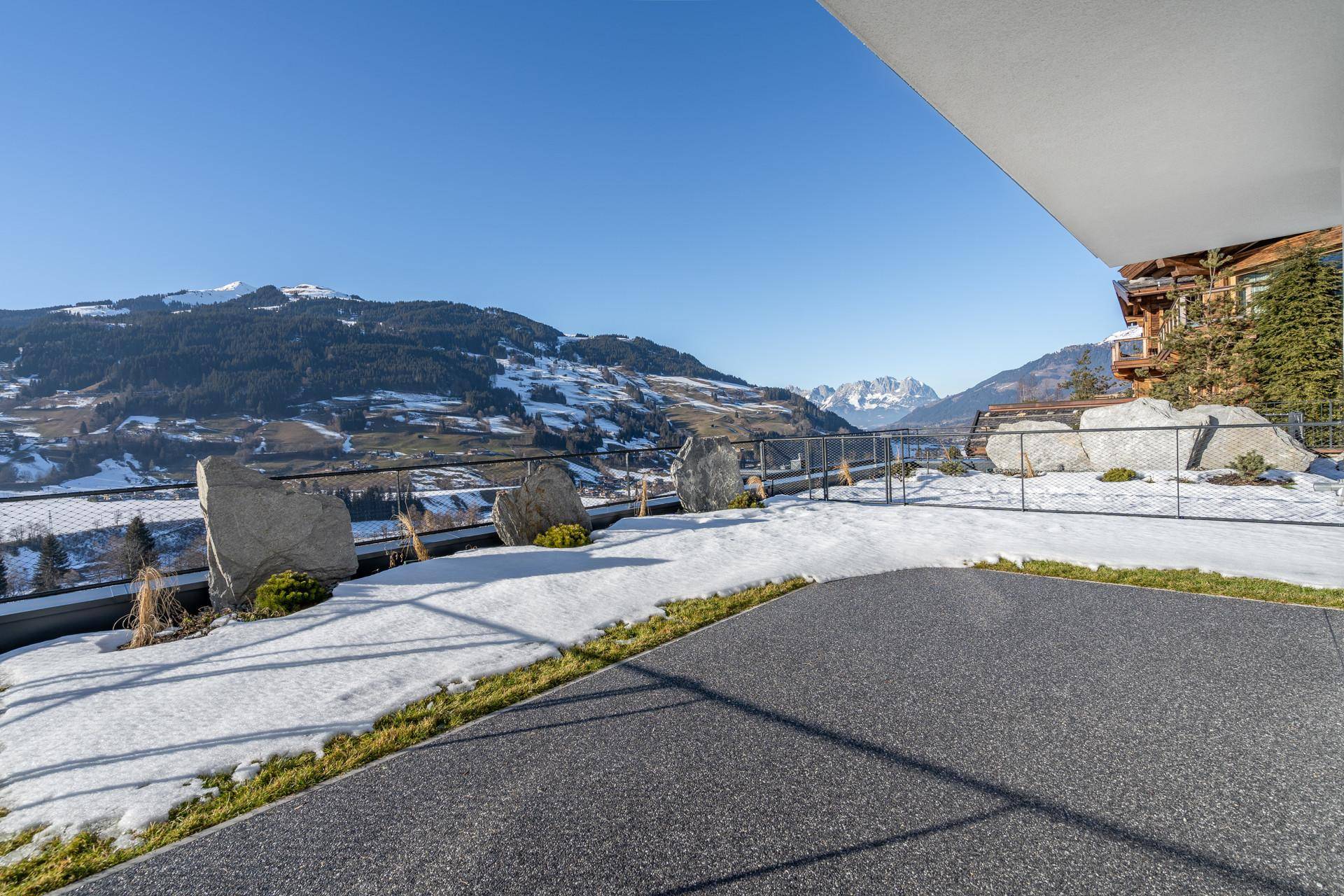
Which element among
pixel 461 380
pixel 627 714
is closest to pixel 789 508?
pixel 627 714

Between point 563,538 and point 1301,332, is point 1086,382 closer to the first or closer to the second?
point 1301,332

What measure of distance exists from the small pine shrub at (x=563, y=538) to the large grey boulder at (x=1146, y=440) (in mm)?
11480

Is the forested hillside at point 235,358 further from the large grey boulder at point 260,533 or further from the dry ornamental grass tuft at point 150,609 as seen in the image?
the dry ornamental grass tuft at point 150,609

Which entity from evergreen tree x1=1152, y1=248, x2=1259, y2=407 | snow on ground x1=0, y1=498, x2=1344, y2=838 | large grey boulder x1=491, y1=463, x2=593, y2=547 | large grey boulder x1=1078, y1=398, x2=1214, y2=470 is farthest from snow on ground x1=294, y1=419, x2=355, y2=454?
evergreen tree x1=1152, y1=248, x2=1259, y2=407

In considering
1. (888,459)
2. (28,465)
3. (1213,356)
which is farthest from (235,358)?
(1213,356)

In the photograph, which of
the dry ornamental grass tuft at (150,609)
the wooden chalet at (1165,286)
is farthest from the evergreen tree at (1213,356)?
the dry ornamental grass tuft at (150,609)

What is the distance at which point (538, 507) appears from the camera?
839 cm

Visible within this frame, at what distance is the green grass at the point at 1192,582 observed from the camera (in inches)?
199

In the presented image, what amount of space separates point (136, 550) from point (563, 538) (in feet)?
14.9

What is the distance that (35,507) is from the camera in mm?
6207

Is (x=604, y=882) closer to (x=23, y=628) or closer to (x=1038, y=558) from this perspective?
(x=23, y=628)

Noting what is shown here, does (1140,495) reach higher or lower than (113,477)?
lower

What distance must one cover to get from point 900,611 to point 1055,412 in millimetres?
17790

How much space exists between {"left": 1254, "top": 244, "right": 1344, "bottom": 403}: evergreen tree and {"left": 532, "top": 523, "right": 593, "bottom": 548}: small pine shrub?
Answer: 19.0m
